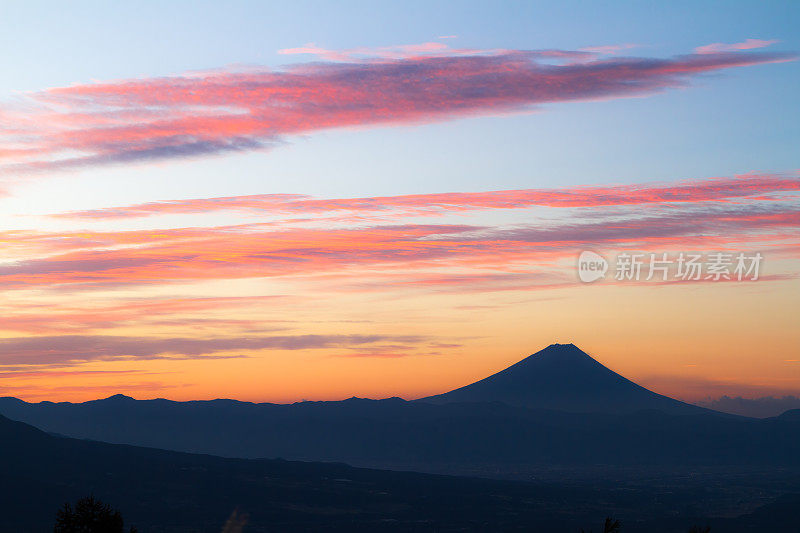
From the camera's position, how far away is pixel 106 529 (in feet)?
166

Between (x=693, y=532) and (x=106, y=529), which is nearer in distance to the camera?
(x=693, y=532)

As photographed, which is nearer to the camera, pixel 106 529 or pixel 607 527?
pixel 607 527

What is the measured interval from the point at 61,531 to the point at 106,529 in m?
3.73

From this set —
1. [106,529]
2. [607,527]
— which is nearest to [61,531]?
[106,529]

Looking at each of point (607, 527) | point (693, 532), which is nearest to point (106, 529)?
point (607, 527)

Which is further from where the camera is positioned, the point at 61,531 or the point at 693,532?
the point at 61,531

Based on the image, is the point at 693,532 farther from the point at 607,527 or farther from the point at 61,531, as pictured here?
the point at 61,531

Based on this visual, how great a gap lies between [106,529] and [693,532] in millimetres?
33257

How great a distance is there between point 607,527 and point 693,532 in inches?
231

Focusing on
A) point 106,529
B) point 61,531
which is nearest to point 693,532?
point 106,529

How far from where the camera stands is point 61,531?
52.2 metres

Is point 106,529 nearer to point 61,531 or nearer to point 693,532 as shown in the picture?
point 61,531

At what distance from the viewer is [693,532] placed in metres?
44.9

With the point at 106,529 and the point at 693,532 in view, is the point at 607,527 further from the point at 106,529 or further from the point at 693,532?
the point at 106,529
